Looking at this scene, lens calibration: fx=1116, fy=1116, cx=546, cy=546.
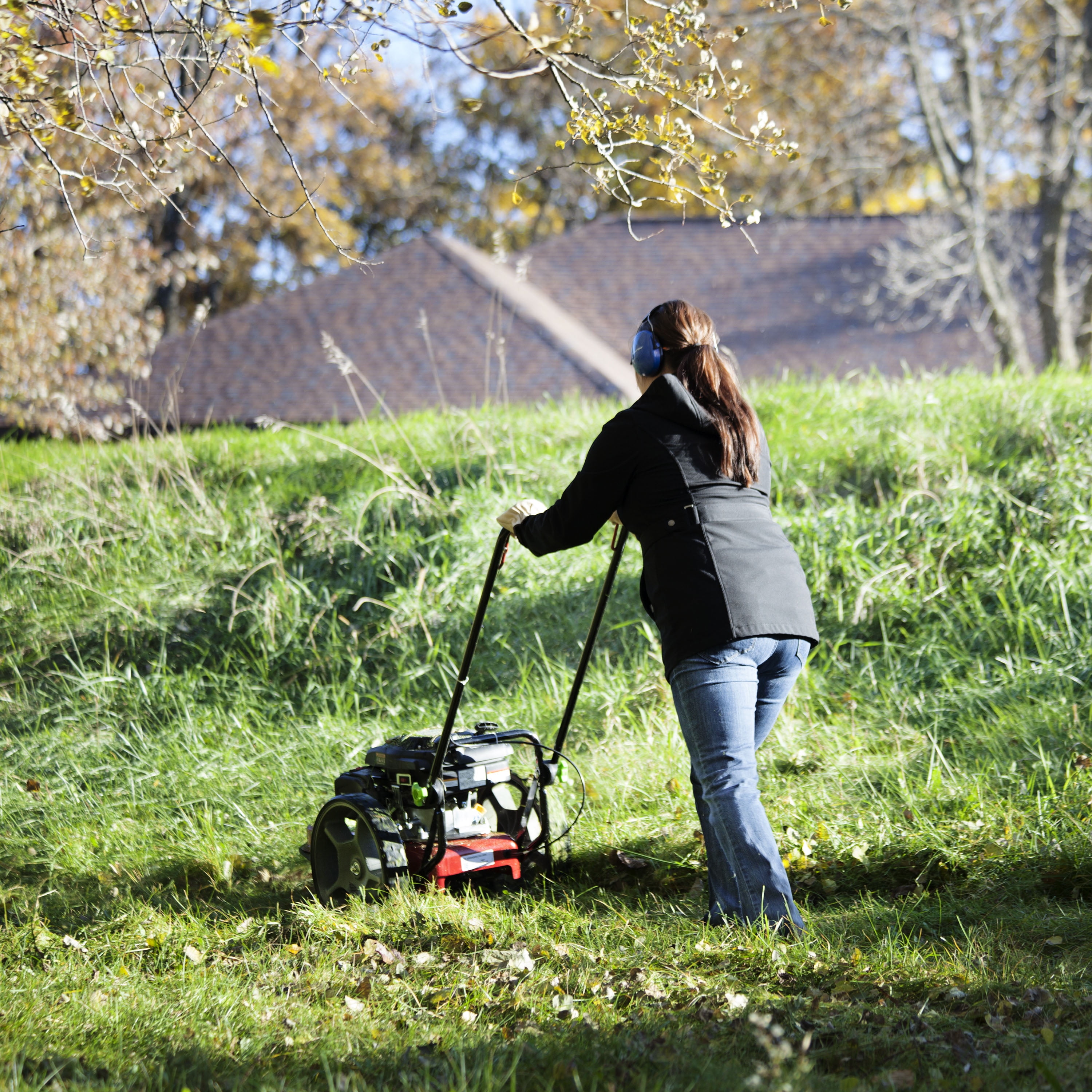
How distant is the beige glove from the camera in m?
3.80

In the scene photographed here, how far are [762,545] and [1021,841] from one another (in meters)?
1.72

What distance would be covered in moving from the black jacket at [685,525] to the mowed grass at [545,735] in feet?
3.32

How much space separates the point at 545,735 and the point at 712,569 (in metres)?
2.62

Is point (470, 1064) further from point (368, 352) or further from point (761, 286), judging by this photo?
point (761, 286)

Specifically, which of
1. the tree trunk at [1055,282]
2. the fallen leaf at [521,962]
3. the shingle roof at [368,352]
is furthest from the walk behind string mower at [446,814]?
the tree trunk at [1055,282]

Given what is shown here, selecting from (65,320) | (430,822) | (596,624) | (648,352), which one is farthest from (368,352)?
(648,352)

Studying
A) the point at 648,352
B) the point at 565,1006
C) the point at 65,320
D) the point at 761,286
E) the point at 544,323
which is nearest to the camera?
the point at 565,1006

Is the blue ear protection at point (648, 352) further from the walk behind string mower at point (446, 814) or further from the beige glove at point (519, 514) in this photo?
the walk behind string mower at point (446, 814)

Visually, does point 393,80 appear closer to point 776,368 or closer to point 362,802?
point 776,368

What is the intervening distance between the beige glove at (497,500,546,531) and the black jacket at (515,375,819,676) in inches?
7.4

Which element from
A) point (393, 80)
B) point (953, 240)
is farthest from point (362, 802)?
point (393, 80)

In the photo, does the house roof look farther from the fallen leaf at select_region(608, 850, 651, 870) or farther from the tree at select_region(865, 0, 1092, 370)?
the fallen leaf at select_region(608, 850, 651, 870)

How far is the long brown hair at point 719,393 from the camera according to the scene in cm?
355

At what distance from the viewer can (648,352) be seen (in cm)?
369
